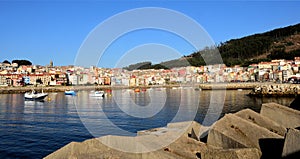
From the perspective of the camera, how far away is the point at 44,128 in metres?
21.2

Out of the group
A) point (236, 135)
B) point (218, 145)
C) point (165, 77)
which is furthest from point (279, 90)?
point (165, 77)

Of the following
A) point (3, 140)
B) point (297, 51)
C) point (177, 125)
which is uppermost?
point (297, 51)

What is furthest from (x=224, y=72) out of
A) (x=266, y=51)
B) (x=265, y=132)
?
(x=265, y=132)

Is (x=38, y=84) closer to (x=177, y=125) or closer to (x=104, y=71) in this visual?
(x=104, y=71)

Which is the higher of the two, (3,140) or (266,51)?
(266,51)

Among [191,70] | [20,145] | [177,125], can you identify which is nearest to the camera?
[177,125]

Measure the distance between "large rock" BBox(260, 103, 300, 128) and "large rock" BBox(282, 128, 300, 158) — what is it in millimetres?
4312

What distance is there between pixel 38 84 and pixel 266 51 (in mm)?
127714

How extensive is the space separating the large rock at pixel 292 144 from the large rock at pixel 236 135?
58.6 inches

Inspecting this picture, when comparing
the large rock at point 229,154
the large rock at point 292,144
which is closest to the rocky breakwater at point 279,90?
the large rock at point 229,154

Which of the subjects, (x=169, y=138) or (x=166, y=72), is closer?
(x=169, y=138)

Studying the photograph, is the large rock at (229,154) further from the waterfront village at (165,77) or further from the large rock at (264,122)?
the waterfront village at (165,77)

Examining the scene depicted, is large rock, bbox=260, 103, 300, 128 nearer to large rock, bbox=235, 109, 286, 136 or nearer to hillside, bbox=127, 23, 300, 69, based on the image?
large rock, bbox=235, 109, 286, 136

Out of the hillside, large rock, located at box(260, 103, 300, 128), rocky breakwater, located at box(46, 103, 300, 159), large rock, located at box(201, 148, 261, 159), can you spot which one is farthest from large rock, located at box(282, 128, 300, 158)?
the hillside
